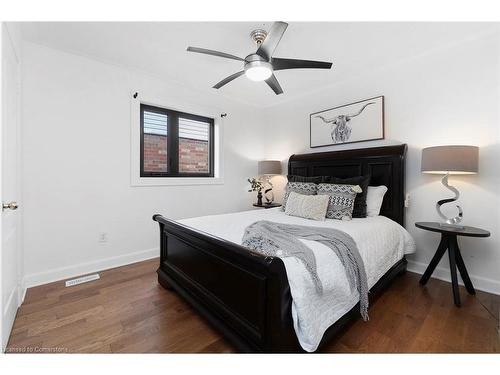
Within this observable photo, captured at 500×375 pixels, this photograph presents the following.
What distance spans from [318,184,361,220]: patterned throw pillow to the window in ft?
6.91

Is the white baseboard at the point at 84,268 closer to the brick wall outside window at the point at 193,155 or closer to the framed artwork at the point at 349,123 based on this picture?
the brick wall outside window at the point at 193,155

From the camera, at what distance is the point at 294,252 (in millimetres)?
1399

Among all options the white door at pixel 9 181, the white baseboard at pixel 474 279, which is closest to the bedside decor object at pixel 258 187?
the white baseboard at pixel 474 279

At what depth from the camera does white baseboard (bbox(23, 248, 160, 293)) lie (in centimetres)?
232

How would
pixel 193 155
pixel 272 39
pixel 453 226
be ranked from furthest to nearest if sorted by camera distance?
pixel 193 155, pixel 453 226, pixel 272 39

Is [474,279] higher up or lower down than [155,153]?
lower down

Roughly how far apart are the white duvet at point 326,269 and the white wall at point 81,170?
1204 mm

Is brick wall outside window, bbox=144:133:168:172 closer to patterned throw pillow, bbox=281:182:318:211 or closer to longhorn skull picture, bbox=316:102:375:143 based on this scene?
patterned throw pillow, bbox=281:182:318:211

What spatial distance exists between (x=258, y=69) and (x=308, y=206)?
4.83 feet

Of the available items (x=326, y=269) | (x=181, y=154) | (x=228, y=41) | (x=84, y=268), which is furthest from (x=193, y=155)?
(x=326, y=269)

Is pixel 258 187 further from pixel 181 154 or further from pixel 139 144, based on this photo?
pixel 139 144

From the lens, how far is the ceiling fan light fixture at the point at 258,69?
Result: 1907mm

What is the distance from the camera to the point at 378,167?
9.32 ft

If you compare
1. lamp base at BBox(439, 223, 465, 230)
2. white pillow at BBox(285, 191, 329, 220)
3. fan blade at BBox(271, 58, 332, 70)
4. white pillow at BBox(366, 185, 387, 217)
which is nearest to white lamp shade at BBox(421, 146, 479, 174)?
lamp base at BBox(439, 223, 465, 230)
